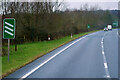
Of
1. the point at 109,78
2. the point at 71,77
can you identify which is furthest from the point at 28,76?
the point at 109,78

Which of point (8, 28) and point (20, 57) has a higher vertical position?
point (8, 28)

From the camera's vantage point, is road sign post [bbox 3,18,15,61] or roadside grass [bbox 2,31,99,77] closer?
roadside grass [bbox 2,31,99,77]

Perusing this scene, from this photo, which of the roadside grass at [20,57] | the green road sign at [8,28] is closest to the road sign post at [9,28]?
the green road sign at [8,28]

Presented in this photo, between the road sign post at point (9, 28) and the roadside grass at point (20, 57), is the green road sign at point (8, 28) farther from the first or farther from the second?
the roadside grass at point (20, 57)

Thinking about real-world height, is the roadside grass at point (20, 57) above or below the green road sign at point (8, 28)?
below

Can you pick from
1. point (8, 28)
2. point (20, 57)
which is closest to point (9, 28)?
point (8, 28)

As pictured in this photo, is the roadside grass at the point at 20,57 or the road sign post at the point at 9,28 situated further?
the road sign post at the point at 9,28

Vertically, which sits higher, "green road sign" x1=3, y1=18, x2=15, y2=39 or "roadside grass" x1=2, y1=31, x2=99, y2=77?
"green road sign" x1=3, y1=18, x2=15, y2=39

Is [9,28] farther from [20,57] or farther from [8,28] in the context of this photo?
[20,57]

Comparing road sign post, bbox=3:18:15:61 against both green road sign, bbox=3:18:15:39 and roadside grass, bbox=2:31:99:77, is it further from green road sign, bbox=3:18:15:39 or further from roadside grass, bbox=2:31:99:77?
roadside grass, bbox=2:31:99:77

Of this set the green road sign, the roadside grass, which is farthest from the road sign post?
the roadside grass

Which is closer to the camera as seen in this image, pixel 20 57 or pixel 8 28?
pixel 8 28

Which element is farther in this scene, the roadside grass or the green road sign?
the green road sign

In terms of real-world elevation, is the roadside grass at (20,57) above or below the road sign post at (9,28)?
below
